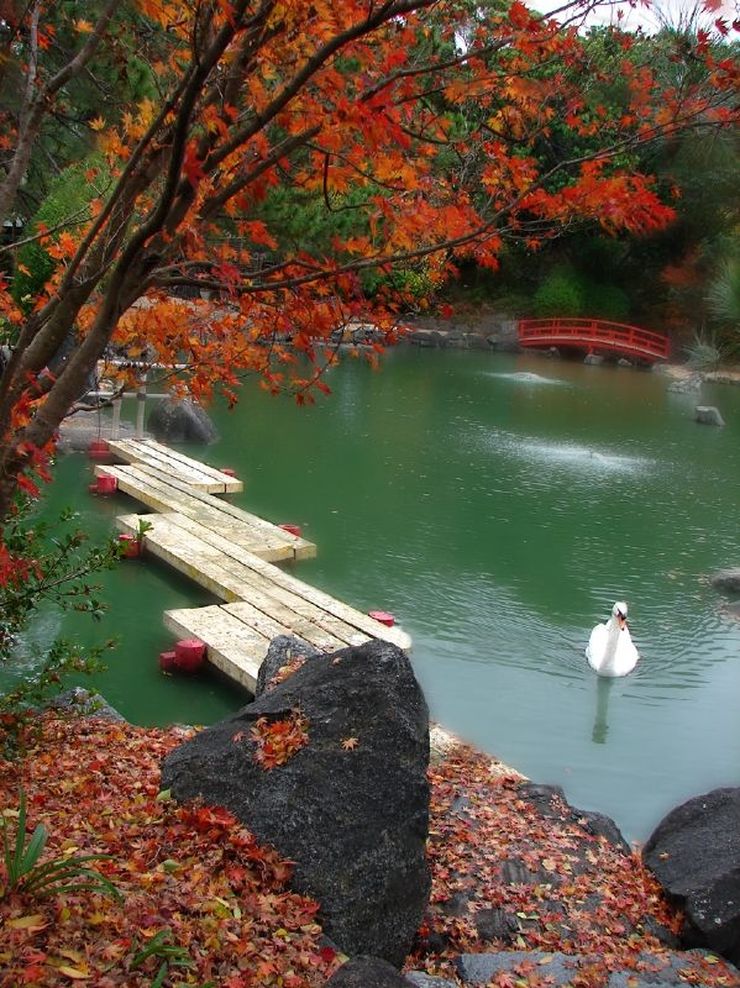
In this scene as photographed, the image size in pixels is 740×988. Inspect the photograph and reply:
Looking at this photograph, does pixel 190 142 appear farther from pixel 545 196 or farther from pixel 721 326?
pixel 721 326

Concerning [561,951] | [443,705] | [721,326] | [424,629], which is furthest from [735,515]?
[721,326]

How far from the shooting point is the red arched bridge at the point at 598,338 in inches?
1031

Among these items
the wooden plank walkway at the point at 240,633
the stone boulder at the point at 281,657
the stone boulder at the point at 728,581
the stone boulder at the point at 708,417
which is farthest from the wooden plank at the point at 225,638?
the stone boulder at the point at 708,417

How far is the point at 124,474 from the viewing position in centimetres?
1058

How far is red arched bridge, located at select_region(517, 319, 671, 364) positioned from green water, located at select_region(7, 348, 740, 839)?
8.19 m

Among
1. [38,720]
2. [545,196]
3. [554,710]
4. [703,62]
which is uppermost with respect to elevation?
[703,62]

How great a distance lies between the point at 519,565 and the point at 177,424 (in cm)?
604

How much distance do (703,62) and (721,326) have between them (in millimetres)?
25427

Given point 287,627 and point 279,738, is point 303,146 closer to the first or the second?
point 279,738

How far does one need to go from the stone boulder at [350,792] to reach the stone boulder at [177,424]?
10.2m

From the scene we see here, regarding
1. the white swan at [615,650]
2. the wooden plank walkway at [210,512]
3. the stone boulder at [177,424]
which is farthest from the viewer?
the stone boulder at [177,424]

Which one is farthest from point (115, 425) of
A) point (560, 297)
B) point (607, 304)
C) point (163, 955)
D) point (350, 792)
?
point (607, 304)

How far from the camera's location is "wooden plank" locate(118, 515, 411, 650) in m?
6.64

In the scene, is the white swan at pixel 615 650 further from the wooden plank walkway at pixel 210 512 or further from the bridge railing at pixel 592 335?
the bridge railing at pixel 592 335
